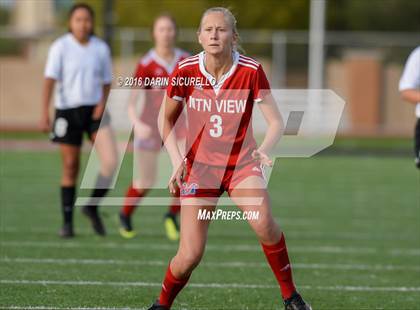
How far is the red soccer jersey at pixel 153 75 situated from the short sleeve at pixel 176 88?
386cm

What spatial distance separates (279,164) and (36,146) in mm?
6511

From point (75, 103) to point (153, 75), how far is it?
0.80 meters

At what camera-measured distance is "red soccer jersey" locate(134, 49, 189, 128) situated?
32.5 feet

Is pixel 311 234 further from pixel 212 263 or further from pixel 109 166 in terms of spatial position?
pixel 212 263

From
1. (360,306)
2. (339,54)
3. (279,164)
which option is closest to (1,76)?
(339,54)

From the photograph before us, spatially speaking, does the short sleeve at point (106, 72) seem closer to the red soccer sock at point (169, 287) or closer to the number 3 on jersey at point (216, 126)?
the number 3 on jersey at point (216, 126)

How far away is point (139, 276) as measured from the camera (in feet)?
25.0

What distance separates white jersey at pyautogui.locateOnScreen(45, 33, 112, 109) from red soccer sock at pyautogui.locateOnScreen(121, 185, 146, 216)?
1.00m

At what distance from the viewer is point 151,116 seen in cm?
1020

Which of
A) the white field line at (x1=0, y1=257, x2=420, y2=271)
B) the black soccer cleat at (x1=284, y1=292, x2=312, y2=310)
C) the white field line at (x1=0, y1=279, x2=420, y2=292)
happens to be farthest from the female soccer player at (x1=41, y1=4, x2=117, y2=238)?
the black soccer cleat at (x1=284, y1=292, x2=312, y2=310)

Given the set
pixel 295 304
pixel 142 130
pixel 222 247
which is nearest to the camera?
pixel 295 304

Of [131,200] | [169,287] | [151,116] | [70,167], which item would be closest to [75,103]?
[70,167]

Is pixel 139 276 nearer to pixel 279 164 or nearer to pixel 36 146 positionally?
pixel 279 164

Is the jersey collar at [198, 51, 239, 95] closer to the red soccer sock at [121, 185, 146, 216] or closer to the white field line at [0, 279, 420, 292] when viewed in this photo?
the white field line at [0, 279, 420, 292]
